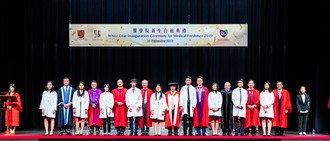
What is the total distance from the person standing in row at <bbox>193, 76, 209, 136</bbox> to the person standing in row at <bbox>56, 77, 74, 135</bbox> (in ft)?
9.20

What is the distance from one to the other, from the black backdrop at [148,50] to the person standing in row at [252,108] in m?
2.65

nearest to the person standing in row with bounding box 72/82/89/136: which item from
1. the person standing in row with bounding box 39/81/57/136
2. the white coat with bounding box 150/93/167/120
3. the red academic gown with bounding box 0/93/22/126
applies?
the person standing in row with bounding box 39/81/57/136

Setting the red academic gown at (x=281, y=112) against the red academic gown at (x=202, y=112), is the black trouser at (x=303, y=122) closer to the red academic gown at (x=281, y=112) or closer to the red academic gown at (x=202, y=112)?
the red academic gown at (x=281, y=112)

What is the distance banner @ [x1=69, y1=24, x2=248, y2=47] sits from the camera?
523 inches

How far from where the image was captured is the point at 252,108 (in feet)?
35.6

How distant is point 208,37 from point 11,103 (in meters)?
5.46

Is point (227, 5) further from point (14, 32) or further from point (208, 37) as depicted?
point (14, 32)

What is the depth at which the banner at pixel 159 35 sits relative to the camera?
13289 mm

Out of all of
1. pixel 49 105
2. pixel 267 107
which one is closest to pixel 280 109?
pixel 267 107

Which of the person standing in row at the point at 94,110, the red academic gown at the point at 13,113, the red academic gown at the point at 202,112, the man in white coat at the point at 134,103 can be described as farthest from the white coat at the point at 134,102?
the red academic gown at the point at 13,113

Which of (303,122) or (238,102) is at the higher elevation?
(238,102)

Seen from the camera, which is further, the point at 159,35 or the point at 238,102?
the point at 159,35

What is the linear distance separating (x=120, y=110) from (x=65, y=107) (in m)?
1.23

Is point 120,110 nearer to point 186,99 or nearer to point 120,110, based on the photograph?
point 120,110
